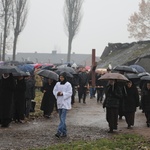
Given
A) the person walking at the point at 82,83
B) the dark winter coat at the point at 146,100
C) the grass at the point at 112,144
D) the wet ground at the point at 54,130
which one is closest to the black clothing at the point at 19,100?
→ the wet ground at the point at 54,130

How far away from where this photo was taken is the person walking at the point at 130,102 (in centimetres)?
1156

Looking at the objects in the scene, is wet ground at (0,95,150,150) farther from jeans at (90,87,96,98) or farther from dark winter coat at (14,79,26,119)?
jeans at (90,87,96,98)

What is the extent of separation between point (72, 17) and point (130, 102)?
43.9 m

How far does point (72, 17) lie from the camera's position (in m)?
54.5

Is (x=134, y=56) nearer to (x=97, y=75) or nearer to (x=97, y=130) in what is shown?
(x=97, y=75)

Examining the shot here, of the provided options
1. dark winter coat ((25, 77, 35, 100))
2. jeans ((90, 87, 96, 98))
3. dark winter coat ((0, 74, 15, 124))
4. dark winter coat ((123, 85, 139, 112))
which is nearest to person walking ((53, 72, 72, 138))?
dark winter coat ((0, 74, 15, 124))

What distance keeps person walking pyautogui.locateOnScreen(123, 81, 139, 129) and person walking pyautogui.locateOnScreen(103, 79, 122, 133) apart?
0.90 metres

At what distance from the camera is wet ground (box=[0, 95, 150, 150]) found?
8.93 m

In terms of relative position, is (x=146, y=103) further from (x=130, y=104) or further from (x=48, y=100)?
(x=48, y=100)

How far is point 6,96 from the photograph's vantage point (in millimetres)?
10758

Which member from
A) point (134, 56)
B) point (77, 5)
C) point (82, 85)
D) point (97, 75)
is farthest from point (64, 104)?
point (77, 5)

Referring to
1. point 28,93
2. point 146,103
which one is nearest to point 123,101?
point 146,103

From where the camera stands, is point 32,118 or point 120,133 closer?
point 120,133

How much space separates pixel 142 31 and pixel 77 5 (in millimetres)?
10438
